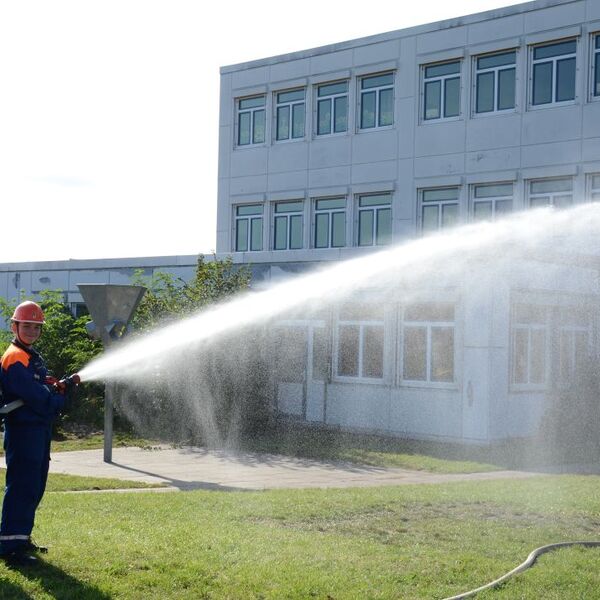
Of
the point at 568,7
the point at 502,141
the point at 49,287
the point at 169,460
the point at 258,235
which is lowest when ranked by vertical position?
the point at 169,460

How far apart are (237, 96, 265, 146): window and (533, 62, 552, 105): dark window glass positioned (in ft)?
36.2

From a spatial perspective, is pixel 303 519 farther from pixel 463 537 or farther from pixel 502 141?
pixel 502 141

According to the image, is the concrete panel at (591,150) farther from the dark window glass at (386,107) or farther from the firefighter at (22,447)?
the firefighter at (22,447)

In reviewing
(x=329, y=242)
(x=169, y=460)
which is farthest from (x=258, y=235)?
(x=169, y=460)

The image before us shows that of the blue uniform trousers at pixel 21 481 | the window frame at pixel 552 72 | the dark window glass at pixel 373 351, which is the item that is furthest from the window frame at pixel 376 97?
the blue uniform trousers at pixel 21 481

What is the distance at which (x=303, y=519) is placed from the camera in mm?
11094

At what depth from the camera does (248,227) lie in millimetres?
38750

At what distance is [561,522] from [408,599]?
159 inches

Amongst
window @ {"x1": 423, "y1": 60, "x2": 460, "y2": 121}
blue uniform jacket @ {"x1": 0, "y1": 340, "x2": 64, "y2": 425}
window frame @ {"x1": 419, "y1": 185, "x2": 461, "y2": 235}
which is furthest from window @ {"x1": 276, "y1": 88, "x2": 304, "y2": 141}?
blue uniform jacket @ {"x1": 0, "y1": 340, "x2": 64, "y2": 425}

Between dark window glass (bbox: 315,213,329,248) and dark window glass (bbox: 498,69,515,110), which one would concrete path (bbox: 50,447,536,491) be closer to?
dark window glass (bbox: 498,69,515,110)

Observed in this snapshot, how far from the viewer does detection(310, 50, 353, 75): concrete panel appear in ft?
116

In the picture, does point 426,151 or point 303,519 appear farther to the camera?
point 426,151

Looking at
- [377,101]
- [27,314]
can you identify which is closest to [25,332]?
[27,314]

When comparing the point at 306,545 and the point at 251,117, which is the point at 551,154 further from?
the point at 306,545
